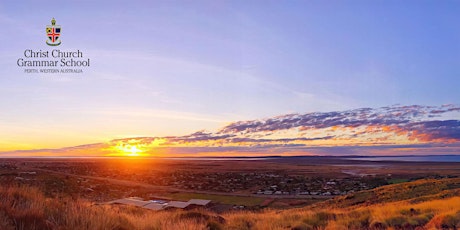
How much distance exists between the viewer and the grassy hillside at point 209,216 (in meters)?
6.57

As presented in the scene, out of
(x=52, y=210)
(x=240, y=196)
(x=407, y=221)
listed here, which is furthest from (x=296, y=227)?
(x=240, y=196)

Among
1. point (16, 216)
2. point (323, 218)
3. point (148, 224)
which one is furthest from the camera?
point (323, 218)

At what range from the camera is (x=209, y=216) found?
40.8 feet

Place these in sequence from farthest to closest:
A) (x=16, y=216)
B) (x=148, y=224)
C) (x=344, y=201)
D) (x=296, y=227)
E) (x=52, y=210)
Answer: (x=344, y=201) → (x=296, y=227) → (x=148, y=224) → (x=52, y=210) → (x=16, y=216)

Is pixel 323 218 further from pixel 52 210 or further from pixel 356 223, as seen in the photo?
pixel 52 210

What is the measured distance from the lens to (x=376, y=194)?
81.7ft

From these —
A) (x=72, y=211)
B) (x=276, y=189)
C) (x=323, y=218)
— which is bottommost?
(x=276, y=189)

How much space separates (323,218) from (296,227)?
2238 millimetres

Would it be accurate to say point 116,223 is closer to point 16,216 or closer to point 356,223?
point 16,216

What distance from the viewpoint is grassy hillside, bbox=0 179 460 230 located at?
6566 mm

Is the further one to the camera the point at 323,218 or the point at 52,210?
the point at 323,218

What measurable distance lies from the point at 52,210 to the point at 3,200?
3.32 ft

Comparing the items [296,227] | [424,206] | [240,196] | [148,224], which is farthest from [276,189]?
[148,224]

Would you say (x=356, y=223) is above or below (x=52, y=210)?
→ below
